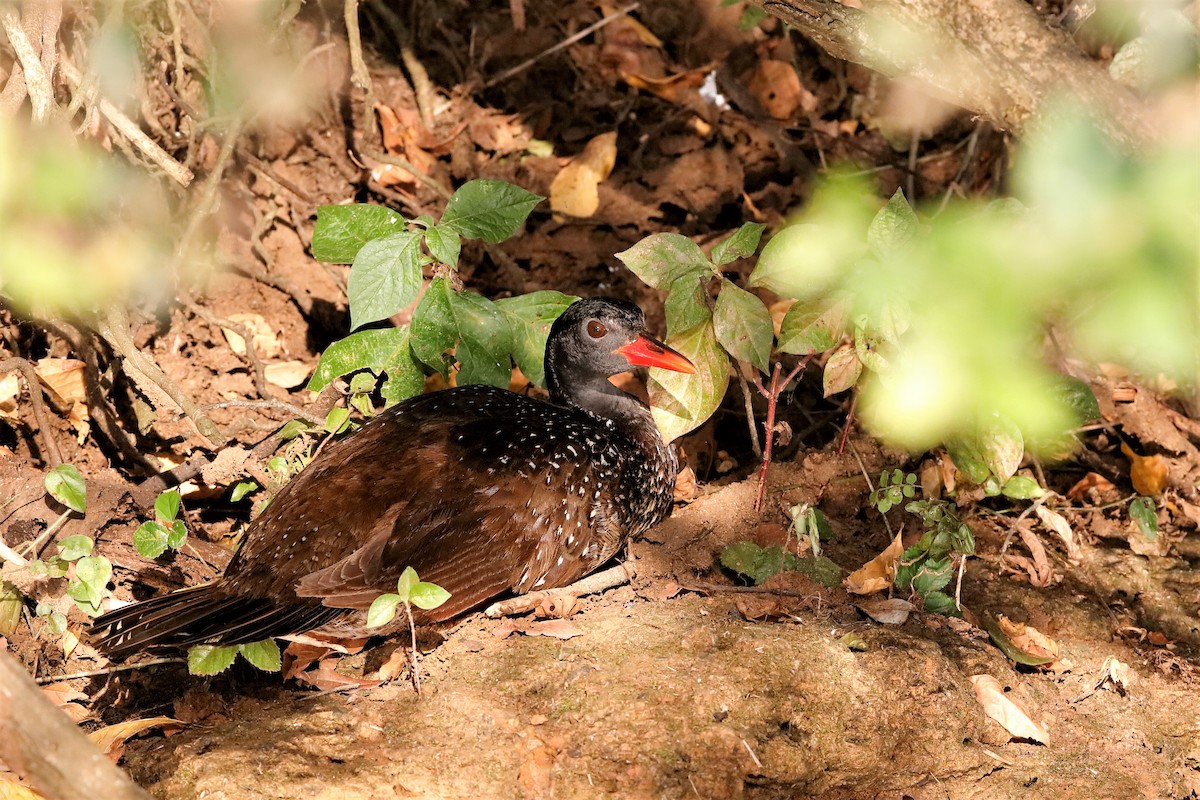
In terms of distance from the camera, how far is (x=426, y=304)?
3.77m

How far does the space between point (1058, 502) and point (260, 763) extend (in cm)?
313

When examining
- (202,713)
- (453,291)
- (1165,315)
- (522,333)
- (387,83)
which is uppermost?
(1165,315)

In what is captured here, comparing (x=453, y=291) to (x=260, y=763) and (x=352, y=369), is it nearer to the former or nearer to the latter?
(x=352, y=369)

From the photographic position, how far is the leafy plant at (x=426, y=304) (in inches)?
137

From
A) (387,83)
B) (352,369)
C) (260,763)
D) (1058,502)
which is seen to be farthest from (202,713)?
(387,83)

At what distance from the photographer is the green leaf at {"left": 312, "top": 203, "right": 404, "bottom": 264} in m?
3.62

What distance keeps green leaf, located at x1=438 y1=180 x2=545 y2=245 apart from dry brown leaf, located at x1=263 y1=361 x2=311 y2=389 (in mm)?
1276

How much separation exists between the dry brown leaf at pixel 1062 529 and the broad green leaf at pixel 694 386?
141 cm

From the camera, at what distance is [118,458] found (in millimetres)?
4113

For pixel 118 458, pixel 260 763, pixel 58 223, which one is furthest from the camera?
pixel 118 458

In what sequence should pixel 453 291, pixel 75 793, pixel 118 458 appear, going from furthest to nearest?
pixel 118 458 < pixel 453 291 < pixel 75 793

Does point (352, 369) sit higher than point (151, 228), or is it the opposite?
point (151, 228)

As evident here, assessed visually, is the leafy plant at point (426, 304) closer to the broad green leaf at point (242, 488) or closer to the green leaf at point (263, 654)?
the broad green leaf at point (242, 488)

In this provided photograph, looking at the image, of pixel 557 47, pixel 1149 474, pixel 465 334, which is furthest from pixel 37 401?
pixel 1149 474
